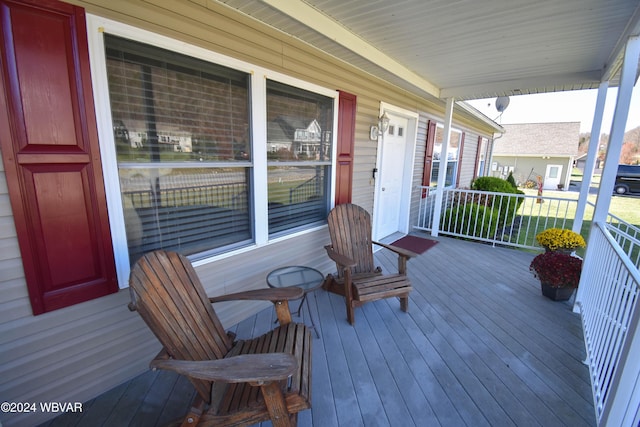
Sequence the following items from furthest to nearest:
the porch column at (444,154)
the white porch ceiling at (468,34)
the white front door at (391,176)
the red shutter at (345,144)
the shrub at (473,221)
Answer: the shrub at (473,221) → the porch column at (444,154) → the white front door at (391,176) → the red shutter at (345,144) → the white porch ceiling at (468,34)

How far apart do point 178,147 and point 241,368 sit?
1457mm

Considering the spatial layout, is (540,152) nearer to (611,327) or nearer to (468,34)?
(468,34)

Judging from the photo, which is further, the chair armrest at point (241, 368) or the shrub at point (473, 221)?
the shrub at point (473, 221)

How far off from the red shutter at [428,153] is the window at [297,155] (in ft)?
9.85

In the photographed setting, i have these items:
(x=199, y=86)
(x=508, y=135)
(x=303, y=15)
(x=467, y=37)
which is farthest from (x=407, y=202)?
(x=508, y=135)

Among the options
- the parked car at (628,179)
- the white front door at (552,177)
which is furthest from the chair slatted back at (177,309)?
the white front door at (552,177)

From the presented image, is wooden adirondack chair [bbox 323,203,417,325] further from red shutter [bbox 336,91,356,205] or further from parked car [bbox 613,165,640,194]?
parked car [bbox 613,165,640,194]

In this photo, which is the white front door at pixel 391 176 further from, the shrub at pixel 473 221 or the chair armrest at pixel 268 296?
the chair armrest at pixel 268 296

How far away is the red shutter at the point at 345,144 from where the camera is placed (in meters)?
3.06

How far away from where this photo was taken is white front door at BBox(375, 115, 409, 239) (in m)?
4.20

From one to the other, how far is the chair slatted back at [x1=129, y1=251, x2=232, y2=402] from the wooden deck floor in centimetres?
47

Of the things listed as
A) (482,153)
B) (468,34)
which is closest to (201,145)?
(468,34)

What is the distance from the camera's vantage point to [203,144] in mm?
1959

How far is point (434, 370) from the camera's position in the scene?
74.8 inches
